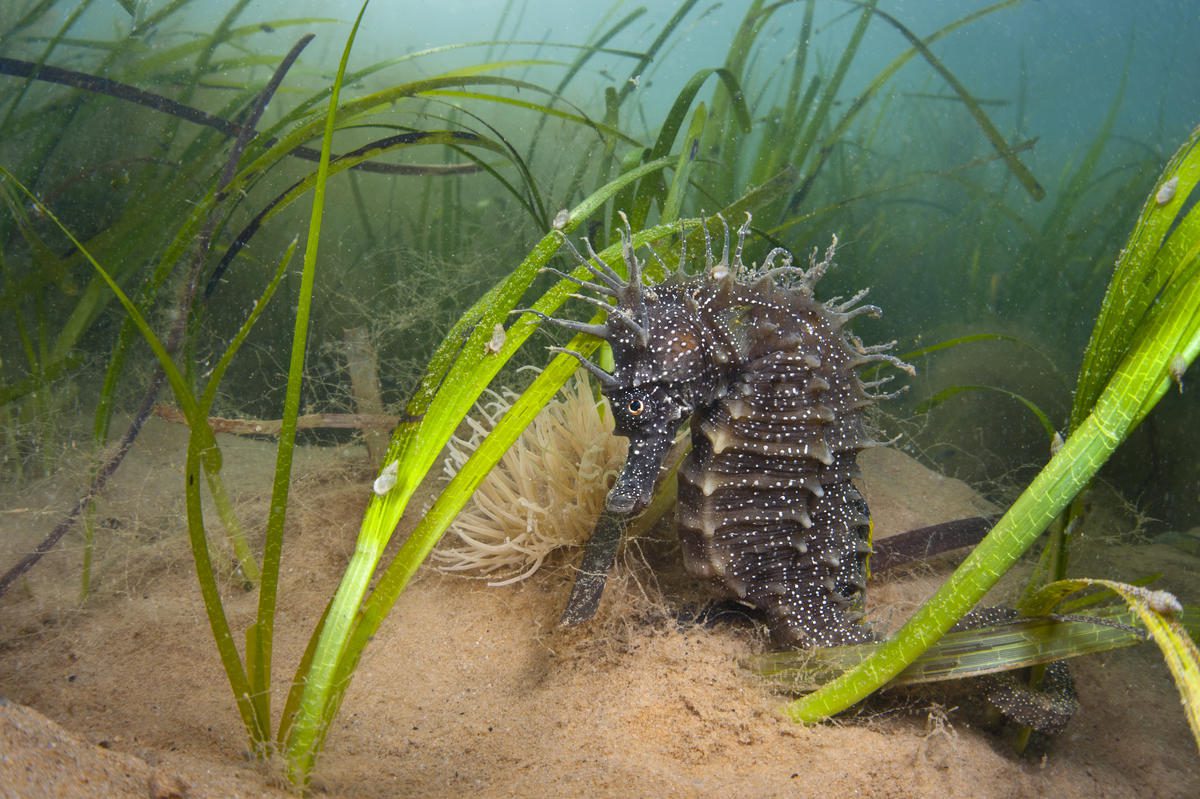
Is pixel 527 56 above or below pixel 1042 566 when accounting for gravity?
above

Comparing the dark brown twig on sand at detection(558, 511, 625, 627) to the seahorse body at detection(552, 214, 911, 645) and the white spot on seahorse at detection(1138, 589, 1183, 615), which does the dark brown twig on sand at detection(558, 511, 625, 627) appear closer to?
the seahorse body at detection(552, 214, 911, 645)

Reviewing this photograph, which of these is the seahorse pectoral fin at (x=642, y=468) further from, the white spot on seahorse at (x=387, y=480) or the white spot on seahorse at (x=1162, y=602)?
the white spot on seahorse at (x=1162, y=602)

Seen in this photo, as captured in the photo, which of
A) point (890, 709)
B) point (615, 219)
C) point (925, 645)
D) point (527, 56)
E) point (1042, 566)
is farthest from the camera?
point (527, 56)

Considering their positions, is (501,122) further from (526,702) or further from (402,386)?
(526,702)

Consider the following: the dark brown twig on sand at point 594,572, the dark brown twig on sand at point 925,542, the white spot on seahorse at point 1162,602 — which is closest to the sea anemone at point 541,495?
the dark brown twig on sand at point 594,572

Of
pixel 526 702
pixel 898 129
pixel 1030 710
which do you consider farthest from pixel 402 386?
pixel 898 129

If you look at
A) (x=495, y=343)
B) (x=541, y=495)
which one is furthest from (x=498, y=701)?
(x=495, y=343)

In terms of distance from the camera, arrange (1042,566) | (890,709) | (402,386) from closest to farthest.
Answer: (890,709), (1042,566), (402,386)
